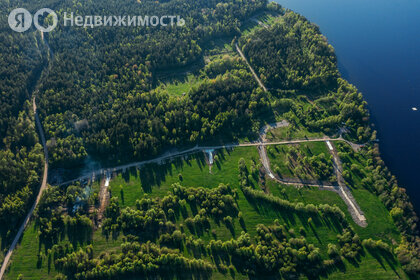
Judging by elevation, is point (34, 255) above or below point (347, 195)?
above

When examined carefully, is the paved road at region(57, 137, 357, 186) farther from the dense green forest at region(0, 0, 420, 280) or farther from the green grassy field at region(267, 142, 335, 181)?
the dense green forest at region(0, 0, 420, 280)

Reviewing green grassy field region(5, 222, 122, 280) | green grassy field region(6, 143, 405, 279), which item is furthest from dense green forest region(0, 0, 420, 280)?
green grassy field region(6, 143, 405, 279)

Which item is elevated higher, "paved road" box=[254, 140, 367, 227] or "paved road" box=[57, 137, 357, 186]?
"paved road" box=[57, 137, 357, 186]

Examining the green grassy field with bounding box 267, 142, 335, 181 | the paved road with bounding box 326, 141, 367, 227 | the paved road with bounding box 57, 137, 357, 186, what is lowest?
the paved road with bounding box 326, 141, 367, 227

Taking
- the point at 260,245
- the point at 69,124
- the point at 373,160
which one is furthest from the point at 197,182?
the point at 373,160

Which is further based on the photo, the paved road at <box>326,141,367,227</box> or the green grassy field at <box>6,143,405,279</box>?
the paved road at <box>326,141,367,227</box>

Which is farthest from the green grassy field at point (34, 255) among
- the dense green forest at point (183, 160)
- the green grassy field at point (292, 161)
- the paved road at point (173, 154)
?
the green grassy field at point (292, 161)

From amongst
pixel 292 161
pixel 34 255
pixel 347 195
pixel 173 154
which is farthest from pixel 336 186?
pixel 34 255

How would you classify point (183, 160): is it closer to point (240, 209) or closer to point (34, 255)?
point (240, 209)

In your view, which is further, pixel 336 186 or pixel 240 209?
pixel 336 186

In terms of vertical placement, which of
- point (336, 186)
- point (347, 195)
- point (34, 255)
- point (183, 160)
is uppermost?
point (183, 160)
